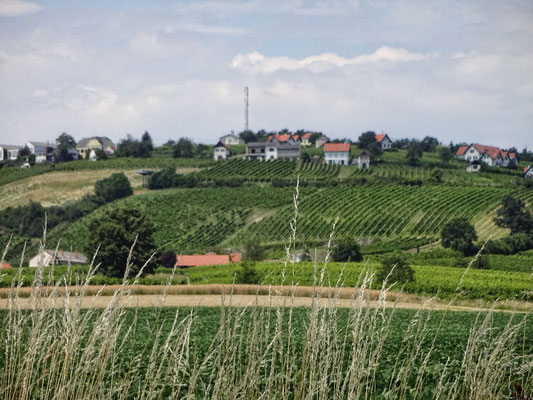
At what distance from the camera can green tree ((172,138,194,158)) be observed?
124562 millimetres

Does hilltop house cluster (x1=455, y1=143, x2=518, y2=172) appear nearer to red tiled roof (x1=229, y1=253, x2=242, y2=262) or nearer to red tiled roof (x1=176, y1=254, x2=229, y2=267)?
red tiled roof (x1=229, y1=253, x2=242, y2=262)

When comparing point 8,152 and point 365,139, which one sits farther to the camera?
point 8,152

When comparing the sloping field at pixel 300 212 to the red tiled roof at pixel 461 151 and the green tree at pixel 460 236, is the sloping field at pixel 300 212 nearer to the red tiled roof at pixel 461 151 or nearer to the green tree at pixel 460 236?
the green tree at pixel 460 236

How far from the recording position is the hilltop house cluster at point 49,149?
136 m

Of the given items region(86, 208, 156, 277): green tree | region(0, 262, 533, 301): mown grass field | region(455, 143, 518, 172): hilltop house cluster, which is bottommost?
region(0, 262, 533, 301): mown grass field

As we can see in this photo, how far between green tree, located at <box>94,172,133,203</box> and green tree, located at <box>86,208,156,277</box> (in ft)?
168

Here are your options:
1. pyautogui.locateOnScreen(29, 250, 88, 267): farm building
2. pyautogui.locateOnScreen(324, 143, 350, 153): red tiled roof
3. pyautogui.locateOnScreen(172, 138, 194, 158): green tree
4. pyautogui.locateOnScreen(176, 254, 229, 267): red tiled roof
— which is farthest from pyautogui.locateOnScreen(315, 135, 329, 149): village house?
pyautogui.locateOnScreen(29, 250, 88, 267): farm building

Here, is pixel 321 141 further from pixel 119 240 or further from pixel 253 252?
pixel 119 240

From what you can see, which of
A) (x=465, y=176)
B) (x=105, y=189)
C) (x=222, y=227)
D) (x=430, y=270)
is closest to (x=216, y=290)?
(x=430, y=270)

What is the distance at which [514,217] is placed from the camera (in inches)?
2916

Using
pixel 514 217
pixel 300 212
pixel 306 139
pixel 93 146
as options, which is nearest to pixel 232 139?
pixel 306 139

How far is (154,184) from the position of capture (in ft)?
335

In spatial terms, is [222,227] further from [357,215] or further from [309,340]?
[309,340]

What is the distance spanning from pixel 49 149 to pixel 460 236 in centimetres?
10914
